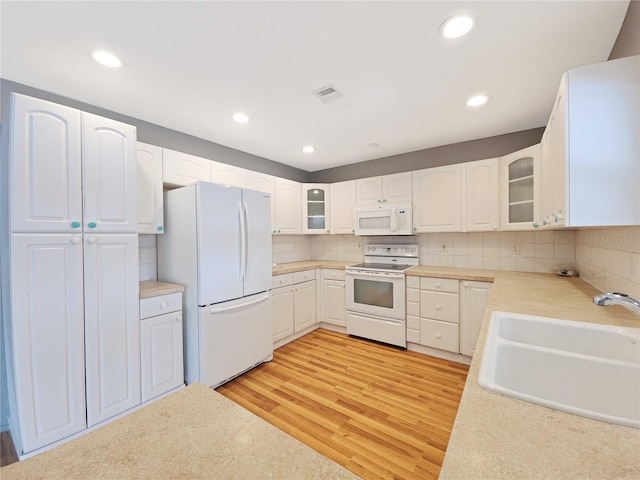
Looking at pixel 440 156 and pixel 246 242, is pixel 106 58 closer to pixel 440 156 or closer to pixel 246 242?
pixel 246 242

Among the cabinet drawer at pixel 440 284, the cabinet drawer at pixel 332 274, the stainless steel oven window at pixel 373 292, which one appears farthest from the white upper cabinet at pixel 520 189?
the cabinet drawer at pixel 332 274

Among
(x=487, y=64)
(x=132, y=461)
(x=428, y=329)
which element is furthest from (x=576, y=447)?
(x=428, y=329)

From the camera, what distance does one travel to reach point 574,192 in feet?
3.91

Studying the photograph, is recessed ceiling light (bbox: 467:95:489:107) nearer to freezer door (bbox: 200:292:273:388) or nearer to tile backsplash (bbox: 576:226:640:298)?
tile backsplash (bbox: 576:226:640:298)

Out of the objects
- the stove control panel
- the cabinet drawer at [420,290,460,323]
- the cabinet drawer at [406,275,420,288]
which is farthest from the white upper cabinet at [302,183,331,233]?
the cabinet drawer at [420,290,460,323]

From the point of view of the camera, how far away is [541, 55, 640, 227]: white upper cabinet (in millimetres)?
1110

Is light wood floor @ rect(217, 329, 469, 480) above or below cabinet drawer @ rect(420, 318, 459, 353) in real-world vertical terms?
below

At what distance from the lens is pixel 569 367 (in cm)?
94

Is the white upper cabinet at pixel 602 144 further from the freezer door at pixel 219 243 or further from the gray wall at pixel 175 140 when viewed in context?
the gray wall at pixel 175 140

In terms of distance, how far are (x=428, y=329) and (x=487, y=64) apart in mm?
2388

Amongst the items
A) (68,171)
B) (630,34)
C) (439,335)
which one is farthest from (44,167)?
(439,335)

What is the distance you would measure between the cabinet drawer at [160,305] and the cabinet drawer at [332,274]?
1900 millimetres

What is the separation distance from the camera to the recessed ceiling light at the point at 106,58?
1531 mm

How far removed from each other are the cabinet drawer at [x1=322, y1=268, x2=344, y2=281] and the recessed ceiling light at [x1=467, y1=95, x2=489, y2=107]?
7.40 feet
